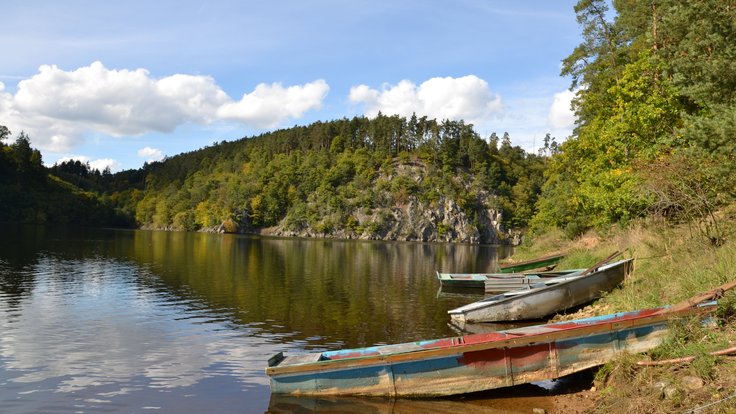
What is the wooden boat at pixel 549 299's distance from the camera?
2311cm

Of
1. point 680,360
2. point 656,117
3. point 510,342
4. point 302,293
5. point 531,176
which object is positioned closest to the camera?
point 680,360

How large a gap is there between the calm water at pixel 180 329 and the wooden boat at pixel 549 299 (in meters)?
2.01

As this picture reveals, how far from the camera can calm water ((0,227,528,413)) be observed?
1391cm

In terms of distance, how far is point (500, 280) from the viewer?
1313 inches

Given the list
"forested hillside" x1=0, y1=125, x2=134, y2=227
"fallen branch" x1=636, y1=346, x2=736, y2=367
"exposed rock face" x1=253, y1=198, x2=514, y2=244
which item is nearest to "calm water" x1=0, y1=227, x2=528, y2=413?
"fallen branch" x1=636, y1=346, x2=736, y2=367

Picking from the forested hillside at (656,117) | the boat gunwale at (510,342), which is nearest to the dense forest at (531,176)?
the forested hillside at (656,117)

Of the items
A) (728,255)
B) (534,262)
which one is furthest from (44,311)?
(534,262)

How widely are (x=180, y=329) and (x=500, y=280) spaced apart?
66.4 feet

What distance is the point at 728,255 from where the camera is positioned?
15.1 m

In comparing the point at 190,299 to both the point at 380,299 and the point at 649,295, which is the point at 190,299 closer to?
the point at 380,299

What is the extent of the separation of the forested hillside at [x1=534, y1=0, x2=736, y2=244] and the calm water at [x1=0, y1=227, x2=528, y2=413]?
37.3 ft

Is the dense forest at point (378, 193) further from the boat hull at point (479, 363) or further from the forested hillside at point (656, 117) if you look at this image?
the boat hull at point (479, 363)

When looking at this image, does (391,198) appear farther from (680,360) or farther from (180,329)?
(680,360)

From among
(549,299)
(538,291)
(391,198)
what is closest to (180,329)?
(538,291)
